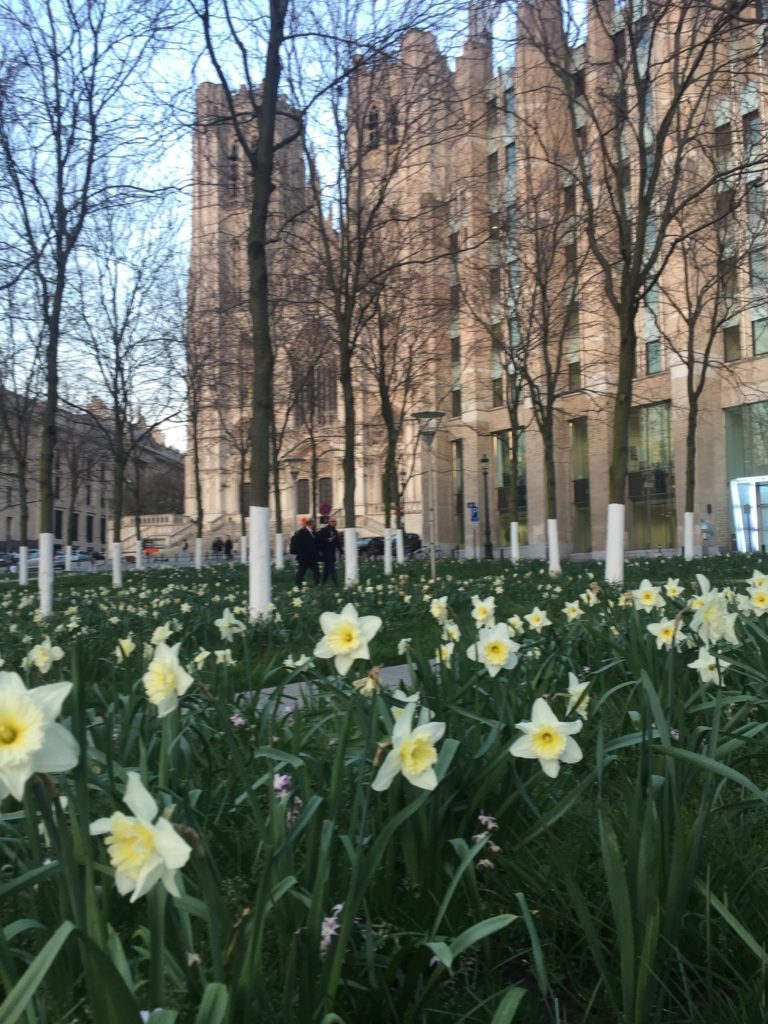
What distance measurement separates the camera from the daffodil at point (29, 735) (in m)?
1.11

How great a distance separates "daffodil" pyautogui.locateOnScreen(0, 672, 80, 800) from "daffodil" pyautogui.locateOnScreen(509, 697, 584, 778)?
3.42 ft

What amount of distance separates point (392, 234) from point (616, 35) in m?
6.99

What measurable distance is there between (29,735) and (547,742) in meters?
1.17

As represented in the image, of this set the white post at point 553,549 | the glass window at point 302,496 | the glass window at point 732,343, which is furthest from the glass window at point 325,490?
the white post at point 553,549

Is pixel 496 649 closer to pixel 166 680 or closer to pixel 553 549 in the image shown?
pixel 166 680

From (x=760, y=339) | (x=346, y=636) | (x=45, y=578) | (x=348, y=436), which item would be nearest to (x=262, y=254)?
(x=45, y=578)

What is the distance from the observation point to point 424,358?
1006 inches

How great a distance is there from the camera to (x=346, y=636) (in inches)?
85.8

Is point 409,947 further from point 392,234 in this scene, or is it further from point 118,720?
point 392,234

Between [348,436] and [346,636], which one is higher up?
[348,436]

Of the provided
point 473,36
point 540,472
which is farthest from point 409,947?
point 540,472

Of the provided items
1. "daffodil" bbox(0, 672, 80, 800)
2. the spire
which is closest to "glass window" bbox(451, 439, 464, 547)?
the spire

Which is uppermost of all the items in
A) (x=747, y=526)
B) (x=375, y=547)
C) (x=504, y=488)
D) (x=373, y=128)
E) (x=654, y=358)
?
(x=654, y=358)

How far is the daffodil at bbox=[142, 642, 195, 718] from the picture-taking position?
1974 mm
